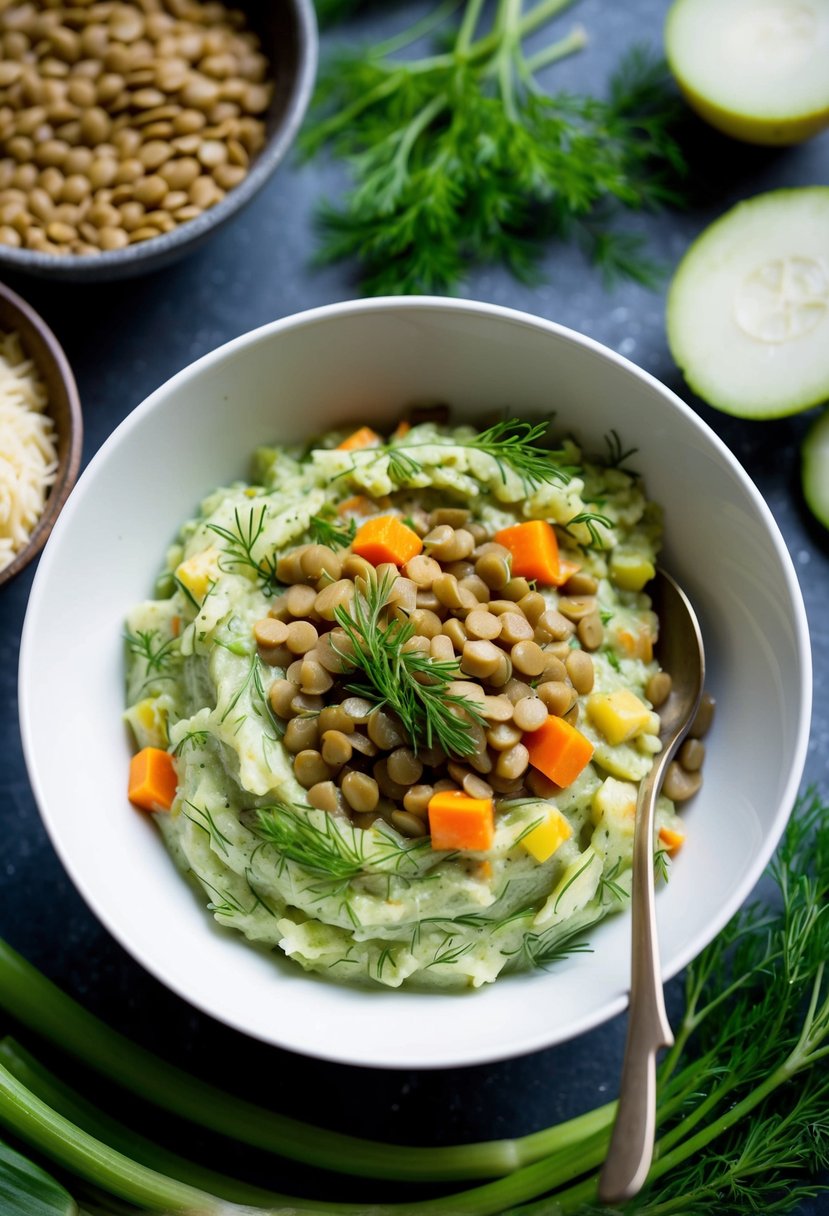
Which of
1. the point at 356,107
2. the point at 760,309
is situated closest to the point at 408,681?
the point at 760,309

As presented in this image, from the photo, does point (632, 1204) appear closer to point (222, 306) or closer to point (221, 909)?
point (221, 909)

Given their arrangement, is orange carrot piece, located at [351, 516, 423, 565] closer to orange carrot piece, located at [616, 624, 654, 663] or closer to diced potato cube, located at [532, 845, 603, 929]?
orange carrot piece, located at [616, 624, 654, 663]

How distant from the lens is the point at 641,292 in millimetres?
3799

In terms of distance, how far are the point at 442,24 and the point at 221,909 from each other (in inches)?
116

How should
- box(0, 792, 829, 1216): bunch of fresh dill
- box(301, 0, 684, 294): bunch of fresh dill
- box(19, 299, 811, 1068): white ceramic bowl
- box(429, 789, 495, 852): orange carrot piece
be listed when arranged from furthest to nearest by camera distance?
1. box(301, 0, 684, 294): bunch of fresh dill
2. box(0, 792, 829, 1216): bunch of fresh dill
3. box(19, 299, 811, 1068): white ceramic bowl
4. box(429, 789, 495, 852): orange carrot piece

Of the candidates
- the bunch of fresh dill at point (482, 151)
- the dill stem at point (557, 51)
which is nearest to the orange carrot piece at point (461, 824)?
the bunch of fresh dill at point (482, 151)

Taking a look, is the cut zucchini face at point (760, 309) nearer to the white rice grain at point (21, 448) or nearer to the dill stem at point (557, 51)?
the dill stem at point (557, 51)

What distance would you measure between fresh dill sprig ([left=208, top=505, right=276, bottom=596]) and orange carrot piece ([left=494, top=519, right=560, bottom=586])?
559mm

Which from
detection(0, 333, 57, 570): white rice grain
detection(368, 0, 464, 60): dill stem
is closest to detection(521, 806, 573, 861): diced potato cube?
detection(0, 333, 57, 570): white rice grain

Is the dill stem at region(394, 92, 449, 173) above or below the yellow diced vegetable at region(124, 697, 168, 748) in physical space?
above

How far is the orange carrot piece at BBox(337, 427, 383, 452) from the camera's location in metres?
3.13

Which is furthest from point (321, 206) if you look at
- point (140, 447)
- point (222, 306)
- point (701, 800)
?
point (701, 800)

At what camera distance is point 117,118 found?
12.1ft

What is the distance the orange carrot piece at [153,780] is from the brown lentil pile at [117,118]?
153 centimetres
